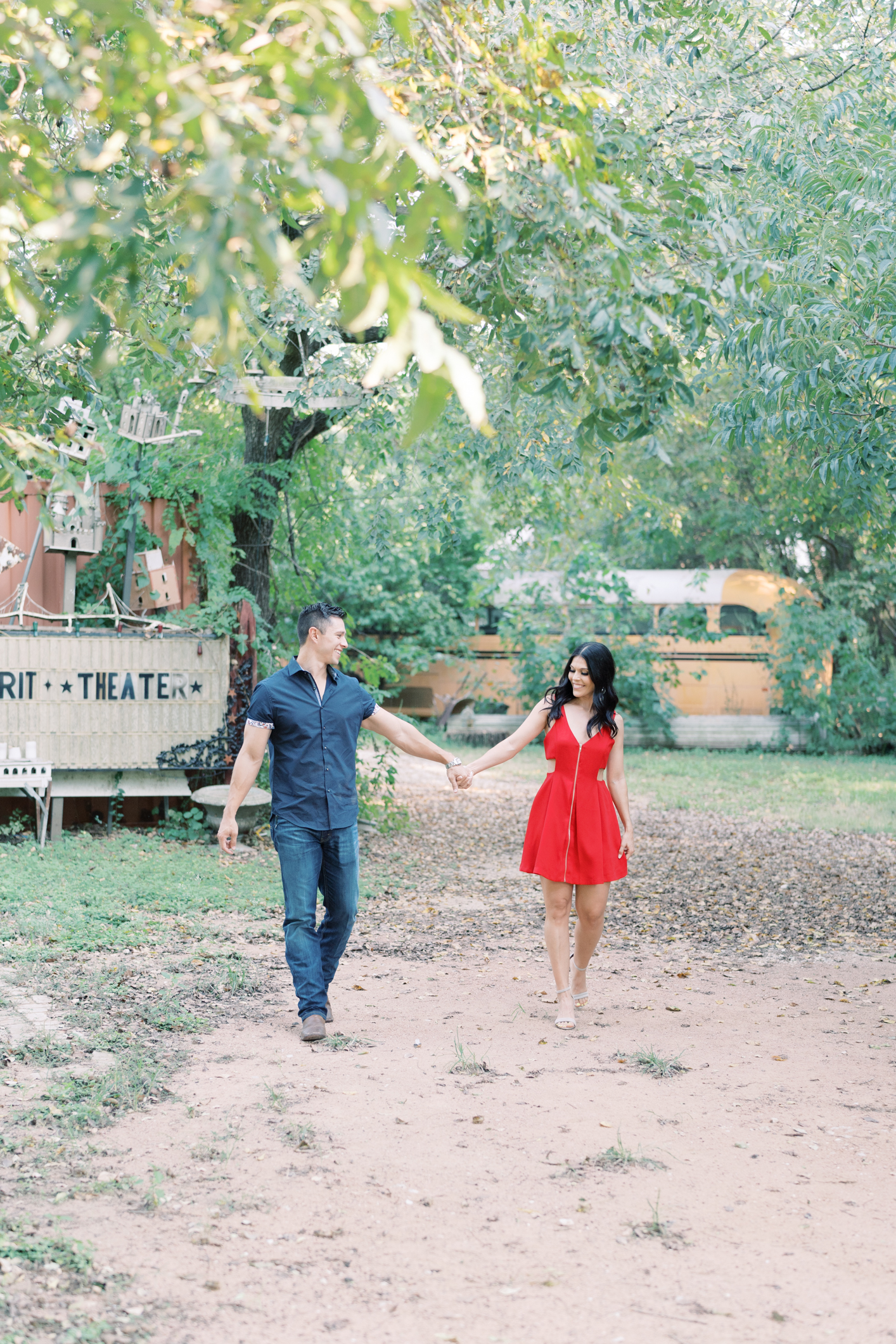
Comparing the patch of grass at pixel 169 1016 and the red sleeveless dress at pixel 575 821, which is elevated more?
the red sleeveless dress at pixel 575 821

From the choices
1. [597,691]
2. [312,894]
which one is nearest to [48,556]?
[312,894]

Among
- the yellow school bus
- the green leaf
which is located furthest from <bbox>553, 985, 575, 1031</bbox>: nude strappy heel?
the yellow school bus

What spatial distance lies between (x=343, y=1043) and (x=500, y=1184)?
152 centimetres

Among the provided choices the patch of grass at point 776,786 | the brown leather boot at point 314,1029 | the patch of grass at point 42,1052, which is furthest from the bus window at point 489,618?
the patch of grass at point 42,1052

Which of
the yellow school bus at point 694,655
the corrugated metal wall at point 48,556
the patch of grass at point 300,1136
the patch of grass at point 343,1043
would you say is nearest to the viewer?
the patch of grass at point 300,1136

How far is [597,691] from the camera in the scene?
577 cm

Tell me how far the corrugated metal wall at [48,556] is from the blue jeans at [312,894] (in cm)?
579

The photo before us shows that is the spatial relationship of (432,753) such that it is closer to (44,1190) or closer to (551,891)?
(551,891)

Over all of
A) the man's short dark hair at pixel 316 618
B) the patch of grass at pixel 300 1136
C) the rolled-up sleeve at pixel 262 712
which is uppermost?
the man's short dark hair at pixel 316 618

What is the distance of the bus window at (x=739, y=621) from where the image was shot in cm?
1975

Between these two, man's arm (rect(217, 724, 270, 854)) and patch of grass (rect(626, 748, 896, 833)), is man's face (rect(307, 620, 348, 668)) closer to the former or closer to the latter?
man's arm (rect(217, 724, 270, 854))

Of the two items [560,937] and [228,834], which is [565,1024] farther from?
[228,834]

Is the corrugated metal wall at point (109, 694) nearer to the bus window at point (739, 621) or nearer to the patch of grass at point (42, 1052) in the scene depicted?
the patch of grass at point (42, 1052)

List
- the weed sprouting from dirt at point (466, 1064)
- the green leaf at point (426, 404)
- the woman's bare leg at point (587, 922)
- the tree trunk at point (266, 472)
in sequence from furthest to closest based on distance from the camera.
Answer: the tree trunk at point (266, 472), the woman's bare leg at point (587, 922), the weed sprouting from dirt at point (466, 1064), the green leaf at point (426, 404)
